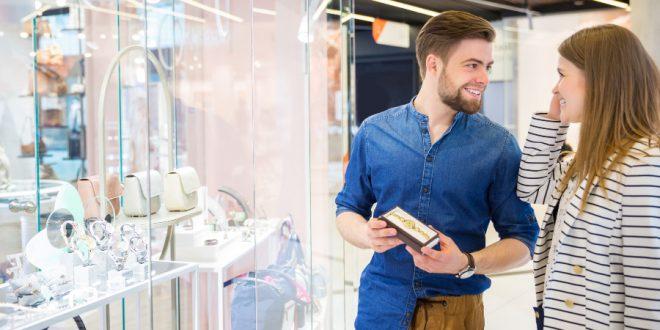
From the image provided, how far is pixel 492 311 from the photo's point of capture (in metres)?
4.23

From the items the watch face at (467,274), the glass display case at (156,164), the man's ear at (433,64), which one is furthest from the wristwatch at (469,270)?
the glass display case at (156,164)

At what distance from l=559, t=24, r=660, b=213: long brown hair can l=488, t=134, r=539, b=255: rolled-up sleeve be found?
26cm

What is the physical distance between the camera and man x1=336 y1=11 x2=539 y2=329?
151 cm

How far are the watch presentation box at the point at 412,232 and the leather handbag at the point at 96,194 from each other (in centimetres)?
Result: 97

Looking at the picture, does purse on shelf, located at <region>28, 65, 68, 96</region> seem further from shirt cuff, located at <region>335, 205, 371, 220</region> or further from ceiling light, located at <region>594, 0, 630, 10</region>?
ceiling light, located at <region>594, 0, 630, 10</region>

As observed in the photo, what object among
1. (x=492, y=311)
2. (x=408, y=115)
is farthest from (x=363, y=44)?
(x=408, y=115)

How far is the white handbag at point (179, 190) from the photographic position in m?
2.03

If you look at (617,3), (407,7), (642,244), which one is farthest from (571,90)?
(617,3)

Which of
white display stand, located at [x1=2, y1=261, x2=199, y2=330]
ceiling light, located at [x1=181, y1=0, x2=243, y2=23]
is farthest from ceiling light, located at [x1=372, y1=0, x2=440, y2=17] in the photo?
white display stand, located at [x1=2, y1=261, x2=199, y2=330]

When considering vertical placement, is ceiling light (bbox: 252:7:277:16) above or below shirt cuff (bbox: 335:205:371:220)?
above

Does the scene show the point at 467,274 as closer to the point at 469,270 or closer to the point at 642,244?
the point at 469,270

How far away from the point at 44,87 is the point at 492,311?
334cm

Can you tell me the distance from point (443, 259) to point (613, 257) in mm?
339

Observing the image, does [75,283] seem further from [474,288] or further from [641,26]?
[641,26]
